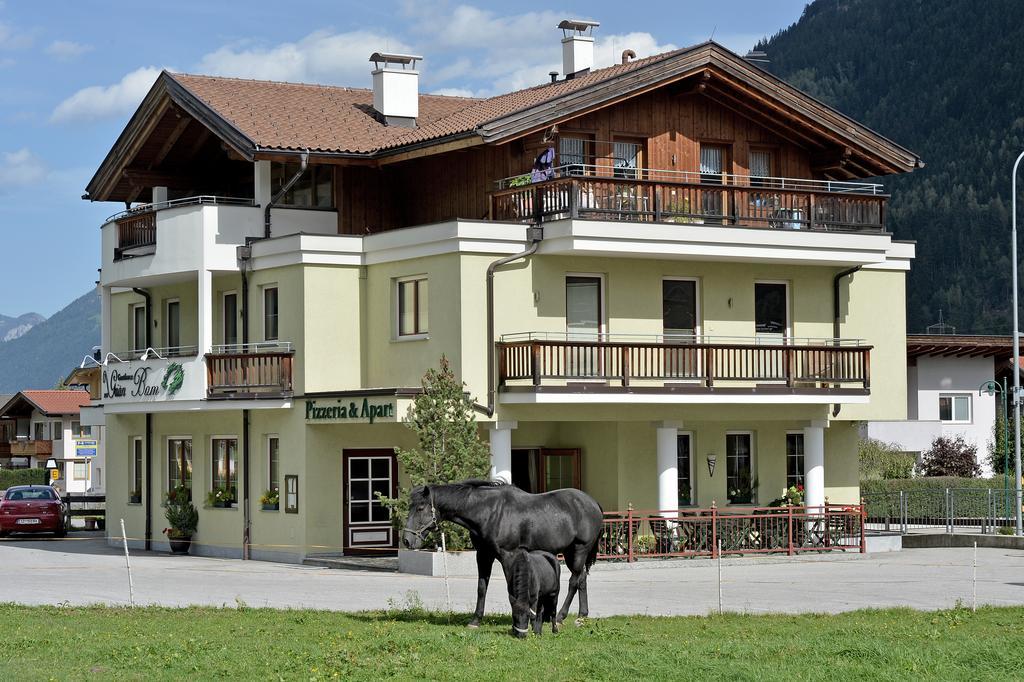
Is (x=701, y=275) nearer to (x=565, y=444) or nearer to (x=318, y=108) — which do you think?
(x=565, y=444)

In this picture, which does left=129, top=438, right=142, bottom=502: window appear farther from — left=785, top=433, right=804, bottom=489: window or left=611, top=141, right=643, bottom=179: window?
left=785, top=433, right=804, bottom=489: window

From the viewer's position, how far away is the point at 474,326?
1303 inches

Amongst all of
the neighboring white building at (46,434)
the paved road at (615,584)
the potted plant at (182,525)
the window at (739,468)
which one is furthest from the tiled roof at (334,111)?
the neighboring white building at (46,434)

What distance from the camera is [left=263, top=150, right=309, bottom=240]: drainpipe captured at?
3562cm

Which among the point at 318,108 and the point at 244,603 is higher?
the point at 318,108

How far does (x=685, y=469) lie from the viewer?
120 feet

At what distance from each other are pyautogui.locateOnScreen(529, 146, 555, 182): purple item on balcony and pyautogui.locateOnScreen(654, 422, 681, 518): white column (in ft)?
17.7

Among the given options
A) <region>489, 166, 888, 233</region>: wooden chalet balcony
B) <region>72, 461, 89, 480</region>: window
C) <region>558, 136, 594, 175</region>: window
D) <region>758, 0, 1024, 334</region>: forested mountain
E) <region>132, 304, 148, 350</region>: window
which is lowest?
<region>72, 461, 89, 480</region>: window

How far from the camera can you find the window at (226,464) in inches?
1483

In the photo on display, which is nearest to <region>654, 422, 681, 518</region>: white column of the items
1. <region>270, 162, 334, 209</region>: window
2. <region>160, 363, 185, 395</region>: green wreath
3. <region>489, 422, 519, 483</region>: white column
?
<region>489, 422, 519, 483</region>: white column

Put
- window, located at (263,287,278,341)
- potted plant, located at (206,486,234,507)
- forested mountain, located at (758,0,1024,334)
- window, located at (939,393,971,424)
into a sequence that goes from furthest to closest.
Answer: forested mountain, located at (758,0,1024,334) < window, located at (939,393,971,424) < potted plant, located at (206,486,234,507) < window, located at (263,287,278,341)

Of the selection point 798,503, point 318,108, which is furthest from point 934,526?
point 318,108

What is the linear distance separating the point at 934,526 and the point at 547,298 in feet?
57.0

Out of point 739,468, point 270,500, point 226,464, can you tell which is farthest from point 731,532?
point 226,464
